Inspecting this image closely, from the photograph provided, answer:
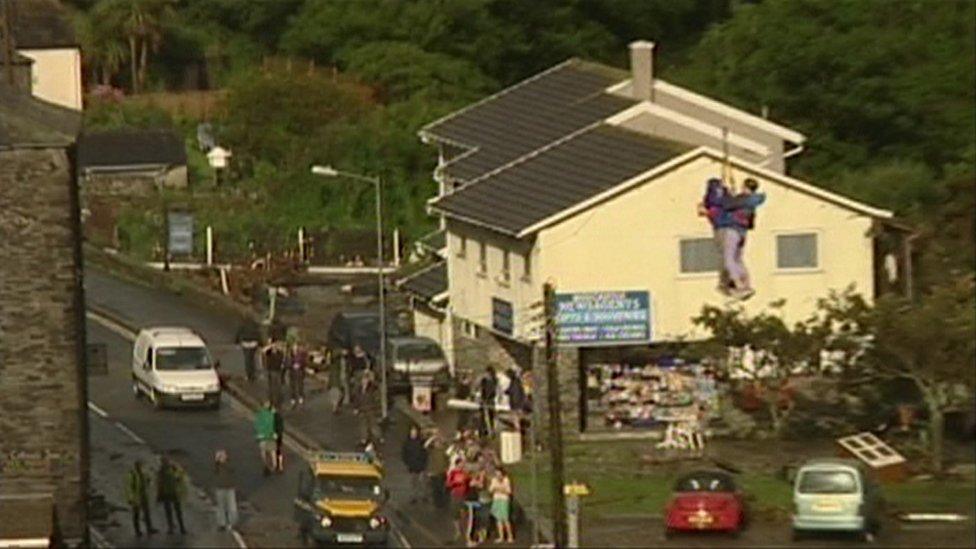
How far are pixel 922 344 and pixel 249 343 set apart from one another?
1627cm

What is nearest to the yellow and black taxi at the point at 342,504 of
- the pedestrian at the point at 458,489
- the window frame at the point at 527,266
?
the pedestrian at the point at 458,489

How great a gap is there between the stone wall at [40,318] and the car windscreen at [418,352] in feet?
37.8

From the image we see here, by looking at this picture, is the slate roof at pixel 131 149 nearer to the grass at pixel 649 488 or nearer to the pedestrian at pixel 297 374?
the pedestrian at pixel 297 374

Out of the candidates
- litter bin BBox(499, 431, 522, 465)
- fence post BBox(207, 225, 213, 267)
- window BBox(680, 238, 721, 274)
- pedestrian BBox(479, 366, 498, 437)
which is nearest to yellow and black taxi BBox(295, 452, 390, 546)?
litter bin BBox(499, 431, 522, 465)

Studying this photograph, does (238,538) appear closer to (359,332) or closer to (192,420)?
(192,420)

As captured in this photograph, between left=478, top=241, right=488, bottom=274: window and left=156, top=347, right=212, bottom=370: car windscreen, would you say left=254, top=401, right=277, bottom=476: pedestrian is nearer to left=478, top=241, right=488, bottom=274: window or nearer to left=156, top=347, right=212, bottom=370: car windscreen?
left=156, top=347, right=212, bottom=370: car windscreen

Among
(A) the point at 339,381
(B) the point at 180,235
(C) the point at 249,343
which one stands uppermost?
(B) the point at 180,235

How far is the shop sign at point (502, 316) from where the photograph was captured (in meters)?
60.5

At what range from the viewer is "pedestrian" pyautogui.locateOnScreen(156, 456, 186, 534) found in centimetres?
4672

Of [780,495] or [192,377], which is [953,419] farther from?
[192,377]

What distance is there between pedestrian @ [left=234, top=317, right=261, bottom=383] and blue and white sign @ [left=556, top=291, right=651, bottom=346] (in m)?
7.77

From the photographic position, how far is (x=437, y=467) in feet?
171

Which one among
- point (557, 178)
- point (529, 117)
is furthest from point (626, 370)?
point (529, 117)

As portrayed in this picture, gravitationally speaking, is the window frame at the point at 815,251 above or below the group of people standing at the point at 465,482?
above
